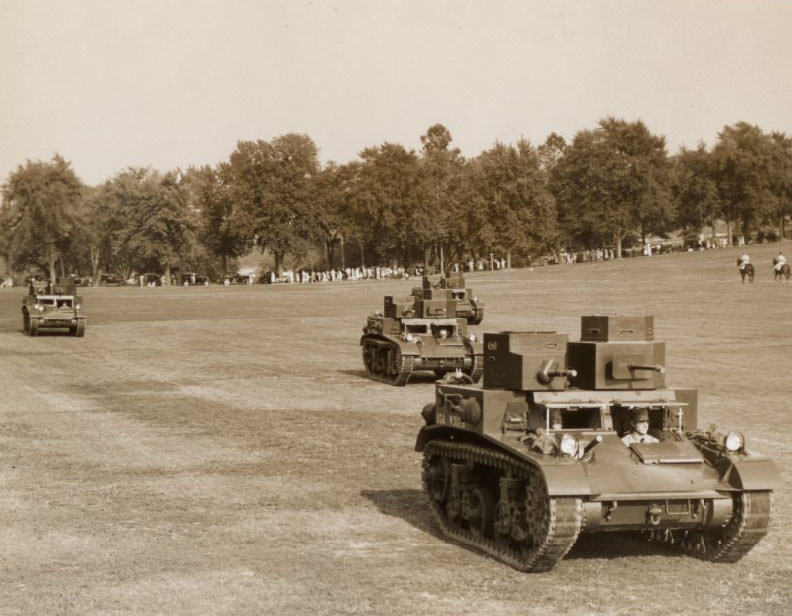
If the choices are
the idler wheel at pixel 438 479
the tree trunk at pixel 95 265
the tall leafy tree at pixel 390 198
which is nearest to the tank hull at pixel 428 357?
the idler wheel at pixel 438 479

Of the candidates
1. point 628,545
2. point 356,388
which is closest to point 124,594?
point 628,545

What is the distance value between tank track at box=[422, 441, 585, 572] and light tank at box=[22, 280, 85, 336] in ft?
146

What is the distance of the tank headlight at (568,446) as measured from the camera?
1330 cm

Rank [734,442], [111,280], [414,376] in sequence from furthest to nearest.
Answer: [111,280], [414,376], [734,442]

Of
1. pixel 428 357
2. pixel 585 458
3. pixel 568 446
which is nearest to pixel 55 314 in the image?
pixel 428 357

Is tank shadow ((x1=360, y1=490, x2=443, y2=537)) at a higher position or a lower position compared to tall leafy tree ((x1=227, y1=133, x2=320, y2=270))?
lower

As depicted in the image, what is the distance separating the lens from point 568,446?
13.3m

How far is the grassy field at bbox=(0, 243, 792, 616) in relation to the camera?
42.0 ft

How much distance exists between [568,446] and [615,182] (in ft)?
451

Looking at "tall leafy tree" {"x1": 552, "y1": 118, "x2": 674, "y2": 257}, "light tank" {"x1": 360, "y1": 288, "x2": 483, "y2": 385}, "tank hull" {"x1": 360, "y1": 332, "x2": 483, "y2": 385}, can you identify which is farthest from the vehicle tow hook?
"tall leafy tree" {"x1": 552, "y1": 118, "x2": 674, "y2": 257}

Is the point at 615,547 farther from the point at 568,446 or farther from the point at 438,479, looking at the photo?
the point at 438,479

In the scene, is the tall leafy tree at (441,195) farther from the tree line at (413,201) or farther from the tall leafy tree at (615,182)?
the tall leafy tree at (615,182)

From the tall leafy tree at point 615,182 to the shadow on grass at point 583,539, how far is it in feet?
434

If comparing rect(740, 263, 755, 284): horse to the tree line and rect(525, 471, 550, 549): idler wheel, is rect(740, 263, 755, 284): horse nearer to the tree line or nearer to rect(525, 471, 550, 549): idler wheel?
the tree line
